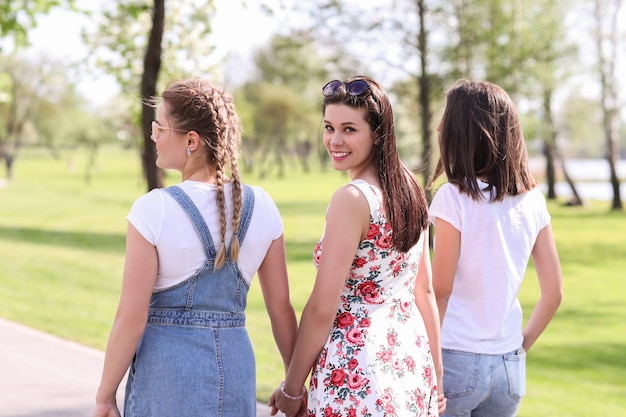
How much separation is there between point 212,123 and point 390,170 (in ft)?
2.17

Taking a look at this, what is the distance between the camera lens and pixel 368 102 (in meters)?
2.92

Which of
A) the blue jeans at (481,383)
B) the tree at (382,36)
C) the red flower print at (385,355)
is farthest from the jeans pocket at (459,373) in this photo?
the tree at (382,36)

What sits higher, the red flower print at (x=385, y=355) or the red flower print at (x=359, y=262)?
the red flower print at (x=359, y=262)

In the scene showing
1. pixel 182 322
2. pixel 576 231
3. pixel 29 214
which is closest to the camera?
pixel 182 322

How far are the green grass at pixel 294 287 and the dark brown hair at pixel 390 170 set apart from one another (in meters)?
0.61

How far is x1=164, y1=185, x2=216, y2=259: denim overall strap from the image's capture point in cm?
275

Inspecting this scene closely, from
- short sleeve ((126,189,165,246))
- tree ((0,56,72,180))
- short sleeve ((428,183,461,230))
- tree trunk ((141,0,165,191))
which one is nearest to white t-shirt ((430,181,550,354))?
short sleeve ((428,183,461,230))

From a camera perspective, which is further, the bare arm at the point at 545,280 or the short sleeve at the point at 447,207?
the bare arm at the point at 545,280

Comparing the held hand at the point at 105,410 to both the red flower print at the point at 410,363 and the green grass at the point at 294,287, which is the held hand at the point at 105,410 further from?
the green grass at the point at 294,287

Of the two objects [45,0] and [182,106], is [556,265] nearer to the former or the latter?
[182,106]

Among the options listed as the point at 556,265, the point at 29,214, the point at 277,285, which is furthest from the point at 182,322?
the point at 29,214

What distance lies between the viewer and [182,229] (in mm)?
2730

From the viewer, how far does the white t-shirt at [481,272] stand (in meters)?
3.07

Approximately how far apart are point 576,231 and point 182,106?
3051cm
